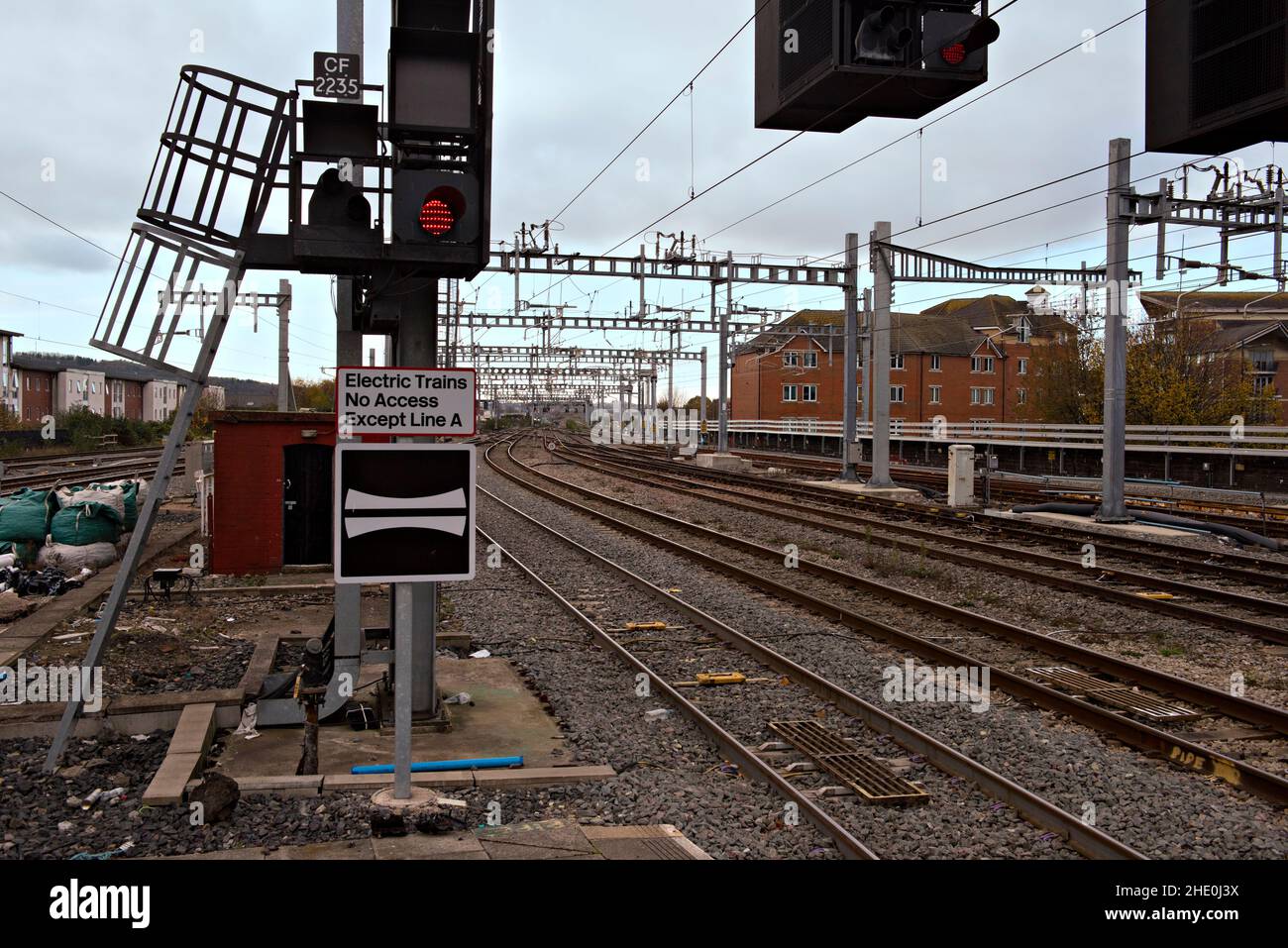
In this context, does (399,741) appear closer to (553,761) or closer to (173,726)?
(553,761)

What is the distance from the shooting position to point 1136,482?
3041cm

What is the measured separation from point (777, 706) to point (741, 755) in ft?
5.02

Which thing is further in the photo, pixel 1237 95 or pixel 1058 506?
pixel 1058 506

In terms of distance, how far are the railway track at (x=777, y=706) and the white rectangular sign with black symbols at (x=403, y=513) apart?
2.34 meters

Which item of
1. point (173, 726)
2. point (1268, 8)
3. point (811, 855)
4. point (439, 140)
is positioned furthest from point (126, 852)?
point (1268, 8)

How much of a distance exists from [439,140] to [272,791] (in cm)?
377

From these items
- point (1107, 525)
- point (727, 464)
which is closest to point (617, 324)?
point (727, 464)

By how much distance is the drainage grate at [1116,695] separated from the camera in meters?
7.63

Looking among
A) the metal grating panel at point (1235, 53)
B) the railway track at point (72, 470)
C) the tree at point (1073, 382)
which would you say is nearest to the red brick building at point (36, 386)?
the railway track at point (72, 470)

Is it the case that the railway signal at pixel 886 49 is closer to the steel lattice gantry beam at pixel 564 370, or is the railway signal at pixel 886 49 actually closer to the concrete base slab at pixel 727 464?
the concrete base slab at pixel 727 464

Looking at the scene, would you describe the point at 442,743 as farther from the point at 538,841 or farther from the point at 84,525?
the point at 84,525

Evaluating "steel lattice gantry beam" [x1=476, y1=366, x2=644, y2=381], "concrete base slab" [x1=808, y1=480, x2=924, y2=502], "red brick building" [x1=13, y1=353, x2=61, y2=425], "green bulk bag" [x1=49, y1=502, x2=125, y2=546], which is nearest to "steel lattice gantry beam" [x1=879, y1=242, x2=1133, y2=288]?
"concrete base slab" [x1=808, y1=480, x2=924, y2=502]

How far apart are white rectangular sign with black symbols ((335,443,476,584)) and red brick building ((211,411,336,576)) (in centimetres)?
868

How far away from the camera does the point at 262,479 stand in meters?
13.5
